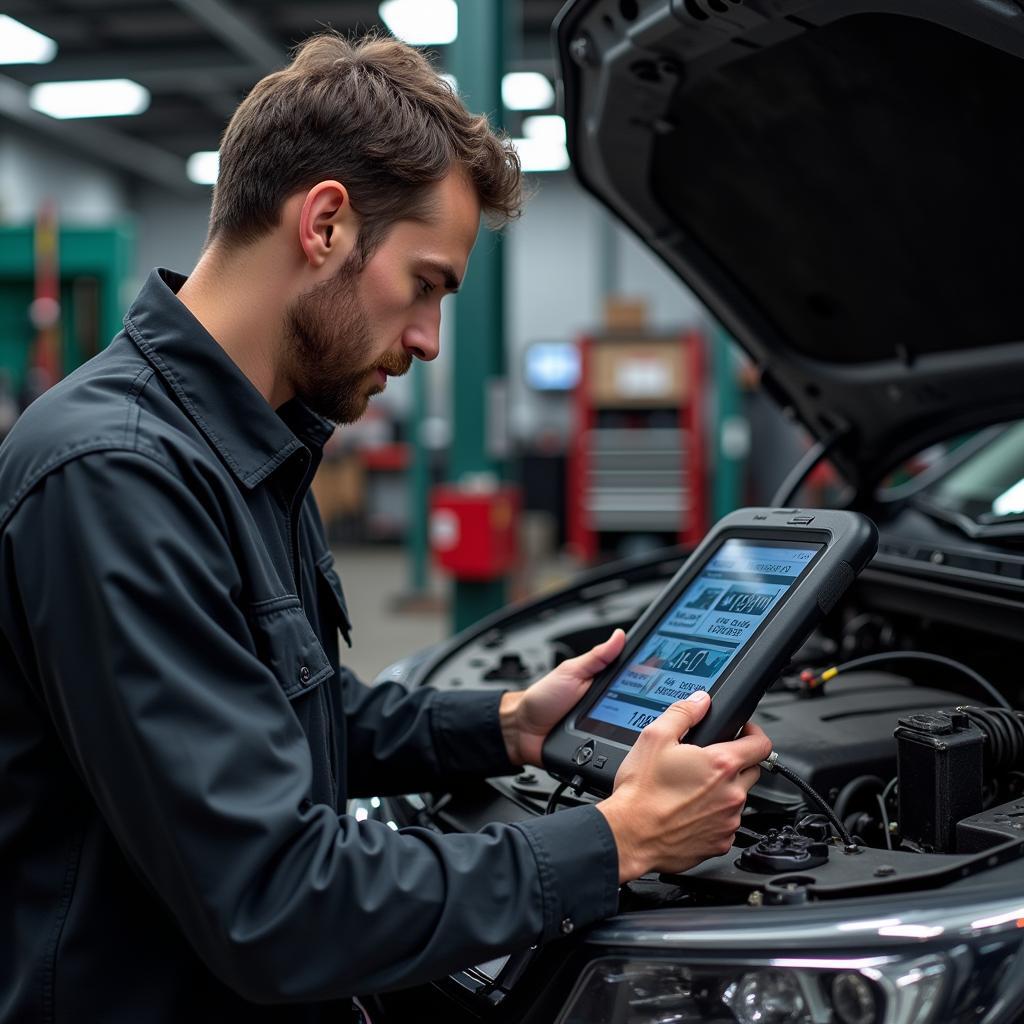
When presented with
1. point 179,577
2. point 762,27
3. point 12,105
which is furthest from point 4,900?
point 12,105

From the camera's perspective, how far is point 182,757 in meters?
0.81

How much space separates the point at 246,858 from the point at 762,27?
1.05m

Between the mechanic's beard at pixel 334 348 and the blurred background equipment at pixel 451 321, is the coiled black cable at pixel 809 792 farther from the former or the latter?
the blurred background equipment at pixel 451 321

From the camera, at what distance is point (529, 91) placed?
9086 millimetres

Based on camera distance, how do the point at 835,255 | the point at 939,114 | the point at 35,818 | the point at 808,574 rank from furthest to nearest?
the point at 835,255
the point at 939,114
the point at 808,574
the point at 35,818

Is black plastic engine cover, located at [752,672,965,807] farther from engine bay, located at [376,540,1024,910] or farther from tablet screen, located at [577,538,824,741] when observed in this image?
tablet screen, located at [577,538,824,741]

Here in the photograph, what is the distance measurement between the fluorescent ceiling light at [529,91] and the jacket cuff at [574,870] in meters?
8.17

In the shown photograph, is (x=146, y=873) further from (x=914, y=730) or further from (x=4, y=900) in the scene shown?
(x=914, y=730)

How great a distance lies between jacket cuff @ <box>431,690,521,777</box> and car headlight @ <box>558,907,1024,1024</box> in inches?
18.8

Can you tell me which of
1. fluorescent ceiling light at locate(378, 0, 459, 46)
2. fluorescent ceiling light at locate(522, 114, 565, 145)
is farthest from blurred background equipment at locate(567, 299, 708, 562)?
fluorescent ceiling light at locate(522, 114, 565, 145)

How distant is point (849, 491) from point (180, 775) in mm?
1465

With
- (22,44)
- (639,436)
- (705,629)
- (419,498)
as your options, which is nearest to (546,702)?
(705,629)

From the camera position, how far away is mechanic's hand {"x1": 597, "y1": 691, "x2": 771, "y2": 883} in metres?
0.94

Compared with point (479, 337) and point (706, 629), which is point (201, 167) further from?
point (706, 629)
